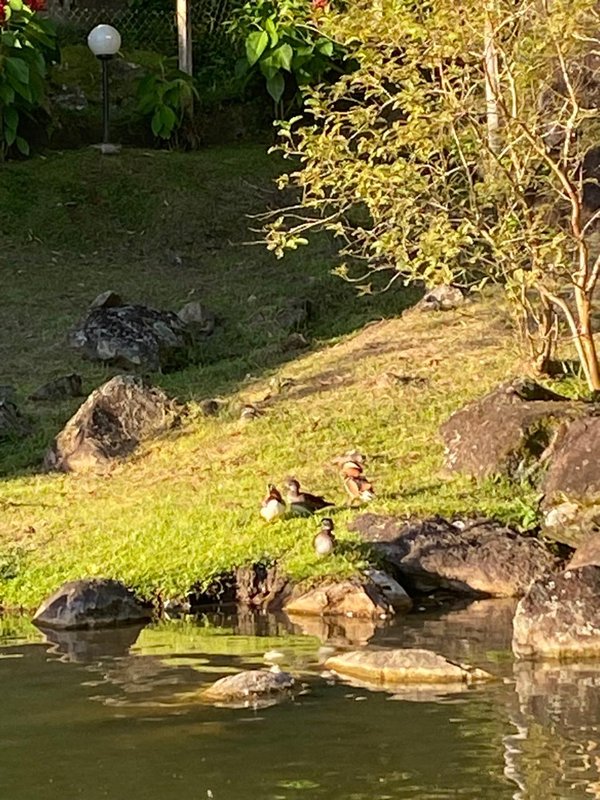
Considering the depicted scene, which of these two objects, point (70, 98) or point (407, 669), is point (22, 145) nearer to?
point (70, 98)

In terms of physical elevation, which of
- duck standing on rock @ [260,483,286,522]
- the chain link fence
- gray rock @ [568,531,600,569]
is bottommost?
gray rock @ [568,531,600,569]

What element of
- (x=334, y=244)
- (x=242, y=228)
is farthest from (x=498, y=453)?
(x=242, y=228)

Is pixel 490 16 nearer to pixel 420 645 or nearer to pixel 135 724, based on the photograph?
pixel 420 645

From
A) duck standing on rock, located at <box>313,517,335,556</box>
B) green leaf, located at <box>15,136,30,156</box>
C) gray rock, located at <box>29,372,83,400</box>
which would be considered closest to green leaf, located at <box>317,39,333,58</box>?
green leaf, located at <box>15,136,30,156</box>

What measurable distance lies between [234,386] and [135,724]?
916cm

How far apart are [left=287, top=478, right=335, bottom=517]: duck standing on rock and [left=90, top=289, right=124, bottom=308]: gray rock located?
23.8 ft

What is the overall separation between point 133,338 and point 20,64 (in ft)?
22.5

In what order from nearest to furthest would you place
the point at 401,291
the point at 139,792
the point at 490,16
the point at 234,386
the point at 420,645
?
Answer: 1. the point at 139,792
2. the point at 420,645
3. the point at 490,16
4. the point at 234,386
5. the point at 401,291

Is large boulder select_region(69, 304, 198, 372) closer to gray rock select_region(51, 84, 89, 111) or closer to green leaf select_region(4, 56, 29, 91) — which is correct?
green leaf select_region(4, 56, 29, 91)

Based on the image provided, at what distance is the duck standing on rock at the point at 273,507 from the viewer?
12727mm

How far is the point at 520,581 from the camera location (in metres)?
11.7

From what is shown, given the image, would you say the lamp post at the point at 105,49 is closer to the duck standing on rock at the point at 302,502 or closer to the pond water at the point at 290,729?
the duck standing on rock at the point at 302,502

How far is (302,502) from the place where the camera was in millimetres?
12922

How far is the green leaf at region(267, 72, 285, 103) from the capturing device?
2530 cm
